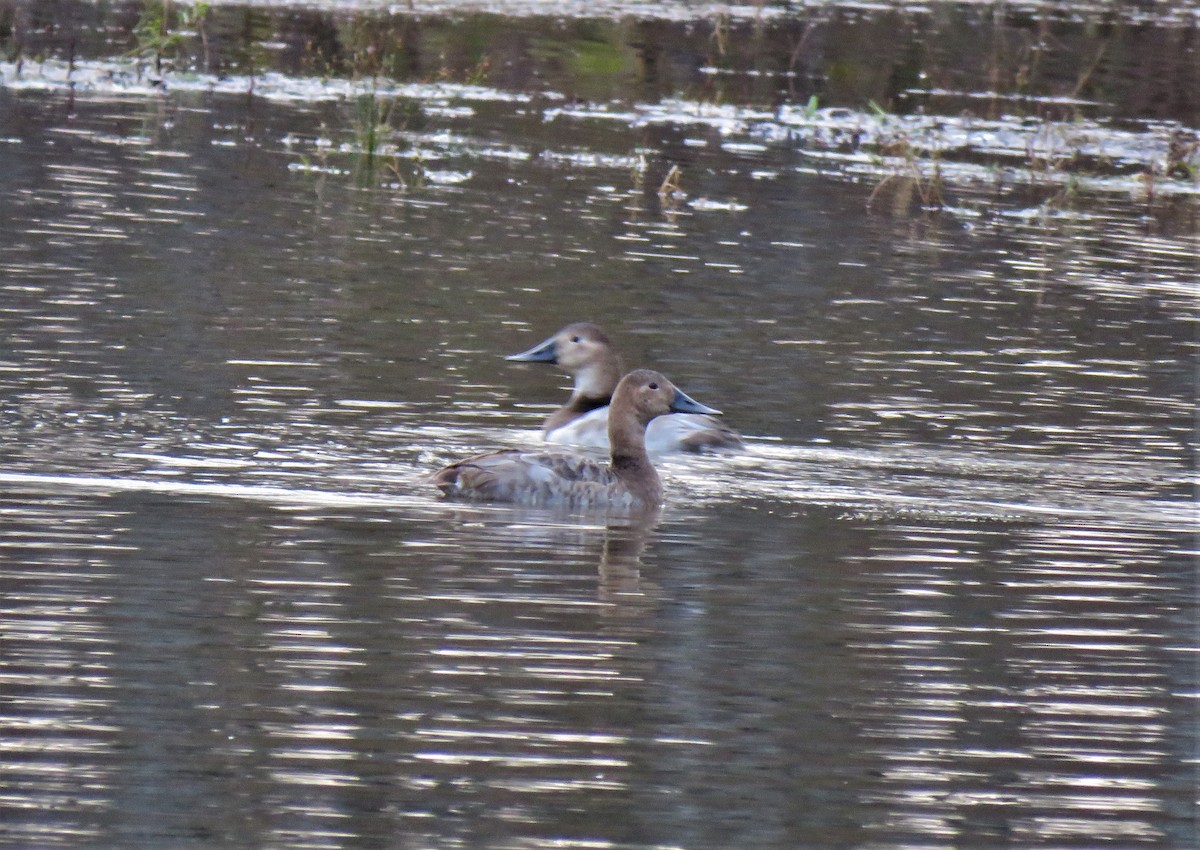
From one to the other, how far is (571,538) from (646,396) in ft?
5.06

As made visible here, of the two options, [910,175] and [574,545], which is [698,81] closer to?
[910,175]

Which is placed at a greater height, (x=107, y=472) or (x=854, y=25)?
(x=854, y=25)

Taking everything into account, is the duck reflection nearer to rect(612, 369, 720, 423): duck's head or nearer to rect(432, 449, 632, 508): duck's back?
rect(432, 449, 632, 508): duck's back

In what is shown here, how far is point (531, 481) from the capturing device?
9.70m

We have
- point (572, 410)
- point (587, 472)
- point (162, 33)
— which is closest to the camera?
point (587, 472)

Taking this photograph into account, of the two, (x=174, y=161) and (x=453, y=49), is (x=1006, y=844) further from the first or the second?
(x=453, y=49)

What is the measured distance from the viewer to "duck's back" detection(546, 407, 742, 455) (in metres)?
10.9

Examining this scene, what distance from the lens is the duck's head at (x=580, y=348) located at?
12.0m

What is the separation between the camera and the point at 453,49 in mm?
27828

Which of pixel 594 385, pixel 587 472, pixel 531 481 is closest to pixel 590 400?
pixel 594 385

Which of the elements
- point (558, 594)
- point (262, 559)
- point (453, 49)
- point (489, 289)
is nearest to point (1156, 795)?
point (558, 594)

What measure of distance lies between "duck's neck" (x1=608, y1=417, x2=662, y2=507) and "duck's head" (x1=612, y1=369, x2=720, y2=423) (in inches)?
2.8

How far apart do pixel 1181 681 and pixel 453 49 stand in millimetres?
21446

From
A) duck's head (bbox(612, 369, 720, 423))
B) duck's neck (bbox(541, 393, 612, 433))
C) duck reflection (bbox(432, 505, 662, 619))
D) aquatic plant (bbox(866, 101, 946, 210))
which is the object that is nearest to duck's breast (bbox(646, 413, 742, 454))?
duck's head (bbox(612, 369, 720, 423))
